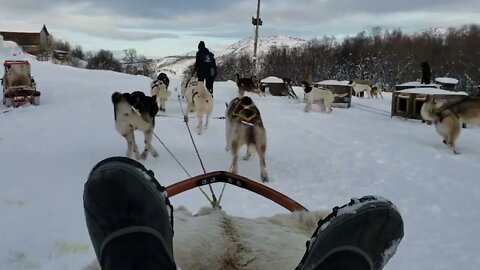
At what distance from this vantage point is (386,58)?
56594mm

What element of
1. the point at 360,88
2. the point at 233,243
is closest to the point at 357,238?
the point at 233,243

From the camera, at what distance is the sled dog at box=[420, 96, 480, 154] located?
8.30 m

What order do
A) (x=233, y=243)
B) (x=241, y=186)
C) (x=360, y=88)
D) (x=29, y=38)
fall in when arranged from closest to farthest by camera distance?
(x=233, y=243) → (x=241, y=186) → (x=360, y=88) → (x=29, y=38)

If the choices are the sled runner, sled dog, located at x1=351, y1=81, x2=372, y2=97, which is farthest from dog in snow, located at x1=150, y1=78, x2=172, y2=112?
sled dog, located at x1=351, y1=81, x2=372, y2=97

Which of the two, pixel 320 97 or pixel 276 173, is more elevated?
pixel 320 97

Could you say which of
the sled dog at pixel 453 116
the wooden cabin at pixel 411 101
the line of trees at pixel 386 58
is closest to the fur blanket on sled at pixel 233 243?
the sled dog at pixel 453 116

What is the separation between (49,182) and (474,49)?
52.4 m

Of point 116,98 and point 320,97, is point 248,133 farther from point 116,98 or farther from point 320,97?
point 320,97

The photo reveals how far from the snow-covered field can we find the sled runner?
1.03m

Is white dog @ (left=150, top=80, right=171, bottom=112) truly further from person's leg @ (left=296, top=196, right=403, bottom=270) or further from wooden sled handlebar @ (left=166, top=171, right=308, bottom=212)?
person's leg @ (left=296, top=196, right=403, bottom=270)

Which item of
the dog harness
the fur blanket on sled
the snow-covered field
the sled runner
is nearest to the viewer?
the fur blanket on sled

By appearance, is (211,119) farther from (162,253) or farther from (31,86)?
(162,253)

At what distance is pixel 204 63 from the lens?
13281mm

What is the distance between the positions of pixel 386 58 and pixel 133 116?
5373cm
